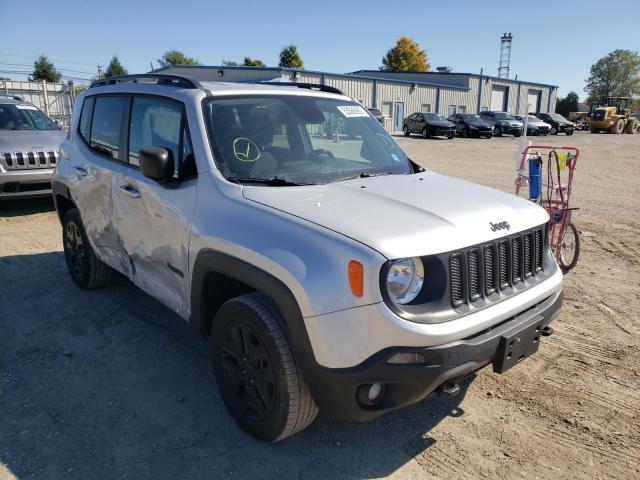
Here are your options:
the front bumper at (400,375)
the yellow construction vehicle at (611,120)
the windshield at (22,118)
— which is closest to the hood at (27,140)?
the windshield at (22,118)

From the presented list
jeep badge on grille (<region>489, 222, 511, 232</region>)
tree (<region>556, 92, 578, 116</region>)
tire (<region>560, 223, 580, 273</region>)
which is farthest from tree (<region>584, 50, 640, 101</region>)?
jeep badge on grille (<region>489, 222, 511, 232</region>)

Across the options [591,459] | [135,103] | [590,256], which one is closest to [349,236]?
[591,459]

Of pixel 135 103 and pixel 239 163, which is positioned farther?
pixel 135 103

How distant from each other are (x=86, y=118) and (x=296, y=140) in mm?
2360

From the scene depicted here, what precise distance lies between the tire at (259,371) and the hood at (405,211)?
557 millimetres

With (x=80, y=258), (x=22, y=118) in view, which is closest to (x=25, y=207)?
(x=22, y=118)

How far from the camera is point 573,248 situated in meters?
5.69

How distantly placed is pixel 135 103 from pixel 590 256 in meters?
5.56

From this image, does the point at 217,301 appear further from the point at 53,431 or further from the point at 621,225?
the point at 621,225

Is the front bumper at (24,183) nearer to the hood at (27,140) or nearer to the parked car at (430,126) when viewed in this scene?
the hood at (27,140)

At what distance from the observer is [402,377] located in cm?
220

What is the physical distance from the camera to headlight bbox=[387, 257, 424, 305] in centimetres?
223

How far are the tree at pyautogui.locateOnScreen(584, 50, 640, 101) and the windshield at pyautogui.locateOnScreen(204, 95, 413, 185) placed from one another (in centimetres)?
11190

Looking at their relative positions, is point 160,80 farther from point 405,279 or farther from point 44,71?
point 44,71
